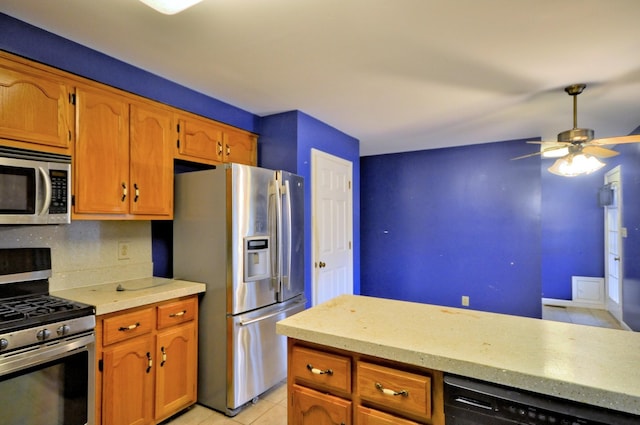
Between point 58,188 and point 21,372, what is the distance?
90 cm

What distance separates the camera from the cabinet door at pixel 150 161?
2.19m

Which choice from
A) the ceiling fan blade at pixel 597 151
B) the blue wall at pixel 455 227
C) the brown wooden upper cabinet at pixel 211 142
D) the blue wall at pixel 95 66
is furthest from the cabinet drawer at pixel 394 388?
the blue wall at pixel 455 227

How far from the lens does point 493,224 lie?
4270 mm

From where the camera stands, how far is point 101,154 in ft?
6.61

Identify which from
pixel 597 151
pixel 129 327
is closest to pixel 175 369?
pixel 129 327

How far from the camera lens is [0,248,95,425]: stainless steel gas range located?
1433mm

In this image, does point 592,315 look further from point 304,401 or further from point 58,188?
point 58,188

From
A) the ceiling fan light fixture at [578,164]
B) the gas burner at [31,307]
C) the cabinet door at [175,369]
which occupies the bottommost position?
the cabinet door at [175,369]

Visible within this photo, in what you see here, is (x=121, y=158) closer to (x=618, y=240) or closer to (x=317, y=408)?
(x=317, y=408)

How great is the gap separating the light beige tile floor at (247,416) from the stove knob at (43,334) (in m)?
1.06

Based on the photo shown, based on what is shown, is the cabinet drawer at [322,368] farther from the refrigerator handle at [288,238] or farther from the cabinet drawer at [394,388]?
the refrigerator handle at [288,238]

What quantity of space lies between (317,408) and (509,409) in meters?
0.70

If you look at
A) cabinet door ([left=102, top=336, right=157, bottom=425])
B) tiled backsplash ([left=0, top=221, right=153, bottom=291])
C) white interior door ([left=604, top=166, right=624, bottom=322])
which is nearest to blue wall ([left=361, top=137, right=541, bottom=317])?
white interior door ([left=604, top=166, right=624, bottom=322])

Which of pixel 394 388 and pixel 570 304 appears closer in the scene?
pixel 394 388
